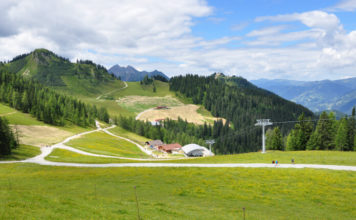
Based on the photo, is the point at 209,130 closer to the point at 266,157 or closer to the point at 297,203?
the point at 266,157

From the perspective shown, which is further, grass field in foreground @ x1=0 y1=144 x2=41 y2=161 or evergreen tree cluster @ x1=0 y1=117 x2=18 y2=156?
grass field in foreground @ x1=0 y1=144 x2=41 y2=161

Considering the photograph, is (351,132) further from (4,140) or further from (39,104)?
(39,104)

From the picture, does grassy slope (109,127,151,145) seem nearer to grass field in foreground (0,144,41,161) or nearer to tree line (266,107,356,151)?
grass field in foreground (0,144,41,161)

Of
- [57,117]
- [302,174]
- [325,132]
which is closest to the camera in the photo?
[302,174]

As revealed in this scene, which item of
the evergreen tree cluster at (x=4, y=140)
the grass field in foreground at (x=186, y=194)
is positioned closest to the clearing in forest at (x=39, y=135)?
the evergreen tree cluster at (x=4, y=140)

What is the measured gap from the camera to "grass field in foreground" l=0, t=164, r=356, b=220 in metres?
14.9

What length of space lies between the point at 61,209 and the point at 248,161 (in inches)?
1460

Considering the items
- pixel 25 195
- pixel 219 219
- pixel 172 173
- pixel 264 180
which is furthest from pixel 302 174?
pixel 25 195

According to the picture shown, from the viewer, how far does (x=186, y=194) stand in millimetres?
25250

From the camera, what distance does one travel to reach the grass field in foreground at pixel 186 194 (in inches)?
588

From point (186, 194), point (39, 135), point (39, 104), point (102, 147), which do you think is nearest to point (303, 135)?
point (186, 194)

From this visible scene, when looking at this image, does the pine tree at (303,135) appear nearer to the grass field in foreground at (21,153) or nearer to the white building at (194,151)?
the white building at (194,151)

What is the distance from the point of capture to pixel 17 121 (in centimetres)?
9800

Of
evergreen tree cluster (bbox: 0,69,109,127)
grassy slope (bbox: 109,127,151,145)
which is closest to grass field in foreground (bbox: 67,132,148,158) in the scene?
grassy slope (bbox: 109,127,151,145)
